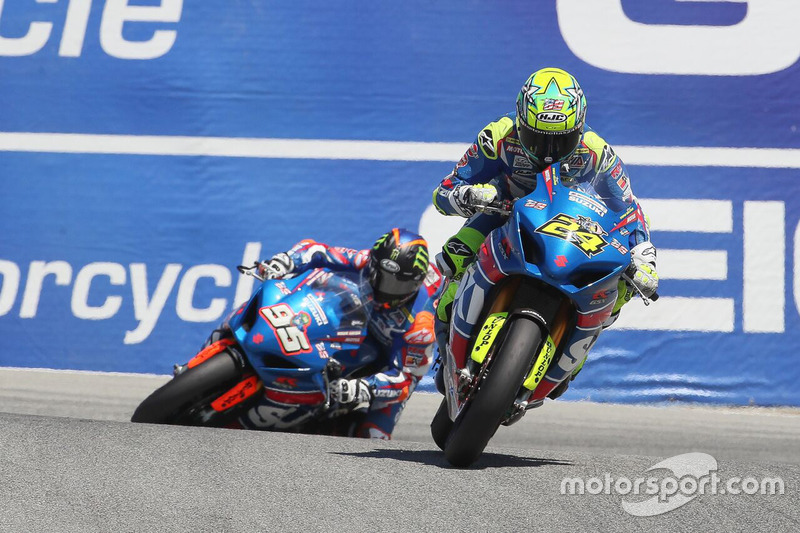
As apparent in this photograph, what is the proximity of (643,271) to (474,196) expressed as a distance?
833mm

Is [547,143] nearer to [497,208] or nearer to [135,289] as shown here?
[497,208]

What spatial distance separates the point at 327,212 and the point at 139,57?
2.05 metres

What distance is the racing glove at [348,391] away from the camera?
5.91 m

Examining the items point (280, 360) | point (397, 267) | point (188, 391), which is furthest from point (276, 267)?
point (188, 391)

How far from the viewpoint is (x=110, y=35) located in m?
8.74

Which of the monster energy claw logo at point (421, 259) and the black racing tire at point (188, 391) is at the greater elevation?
the monster energy claw logo at point (421, 259)

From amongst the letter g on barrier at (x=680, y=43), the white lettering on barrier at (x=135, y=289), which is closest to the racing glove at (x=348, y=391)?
the white lettering on barrier at (x=135, y=289)

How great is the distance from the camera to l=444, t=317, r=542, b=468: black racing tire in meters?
4.18

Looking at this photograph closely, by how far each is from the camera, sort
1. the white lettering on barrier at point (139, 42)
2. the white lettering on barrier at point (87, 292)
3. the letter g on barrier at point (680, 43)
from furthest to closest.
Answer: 1. the white lettering on barrier at point (139, 42)
2. the letter g on barrier at point (680, 43)
3. the white lettering on barrier at point (87, 292)

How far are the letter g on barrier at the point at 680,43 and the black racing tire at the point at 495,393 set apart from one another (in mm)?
4740

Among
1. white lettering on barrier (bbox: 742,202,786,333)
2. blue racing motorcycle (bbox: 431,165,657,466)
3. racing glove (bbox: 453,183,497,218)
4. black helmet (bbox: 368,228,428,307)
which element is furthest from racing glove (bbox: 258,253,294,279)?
white lettering on barrier (bbox: 742,202,786,333)

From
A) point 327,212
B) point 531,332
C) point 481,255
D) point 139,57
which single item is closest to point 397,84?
point 327,212
